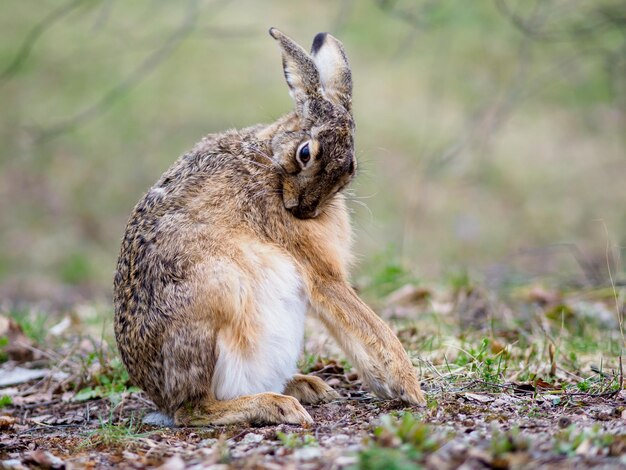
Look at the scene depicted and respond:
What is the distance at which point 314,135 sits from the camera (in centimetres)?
536

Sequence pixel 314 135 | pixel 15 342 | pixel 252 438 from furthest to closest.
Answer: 1. pixel 15 342
2. pixel 314 135
3. pixel 252 438

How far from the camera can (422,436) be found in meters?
3.75

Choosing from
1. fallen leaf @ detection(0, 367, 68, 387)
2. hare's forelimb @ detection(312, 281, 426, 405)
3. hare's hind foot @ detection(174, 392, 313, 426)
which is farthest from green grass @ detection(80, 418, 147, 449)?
fallen leaf @ detection(0, 367, 68, 387)

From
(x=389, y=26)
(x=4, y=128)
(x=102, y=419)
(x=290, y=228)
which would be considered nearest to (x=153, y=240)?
(x=290, y=228)

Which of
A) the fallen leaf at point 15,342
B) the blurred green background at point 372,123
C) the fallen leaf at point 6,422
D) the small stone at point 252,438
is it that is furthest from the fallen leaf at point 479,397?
the blurred green background at point 372,123

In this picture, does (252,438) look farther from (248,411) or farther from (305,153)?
(305,153)

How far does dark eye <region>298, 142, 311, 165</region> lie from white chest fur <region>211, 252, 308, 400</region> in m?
0.60

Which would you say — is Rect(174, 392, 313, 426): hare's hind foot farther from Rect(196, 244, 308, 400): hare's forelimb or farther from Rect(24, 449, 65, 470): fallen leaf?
Rect(24, 449, 65, 470): fallen leaf

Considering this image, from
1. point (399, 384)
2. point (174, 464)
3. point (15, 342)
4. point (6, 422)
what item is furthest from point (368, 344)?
point (15, 342)

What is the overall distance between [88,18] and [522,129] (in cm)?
868

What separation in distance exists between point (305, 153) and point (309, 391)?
1482 mm

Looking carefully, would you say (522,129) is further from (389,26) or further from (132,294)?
(132,294)

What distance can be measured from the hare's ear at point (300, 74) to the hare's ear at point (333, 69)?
0.11 m

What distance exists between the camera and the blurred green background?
12.7 meters
